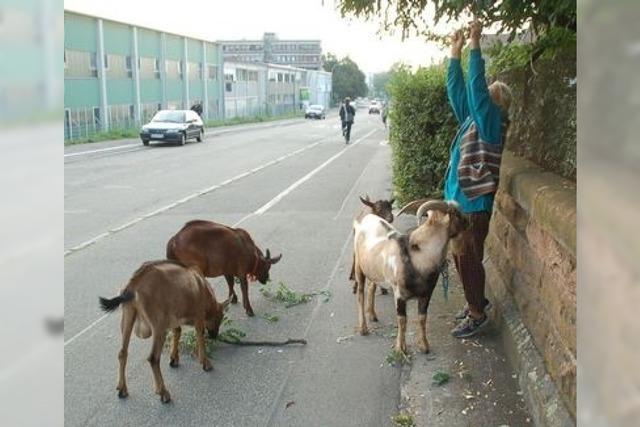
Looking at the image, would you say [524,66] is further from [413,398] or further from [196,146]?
[196,146]

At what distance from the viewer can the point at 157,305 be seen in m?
4.40

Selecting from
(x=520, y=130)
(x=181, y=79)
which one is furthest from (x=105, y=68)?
(x=520, y=130)

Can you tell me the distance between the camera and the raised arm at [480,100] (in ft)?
15.4

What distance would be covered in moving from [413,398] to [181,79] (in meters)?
54.2

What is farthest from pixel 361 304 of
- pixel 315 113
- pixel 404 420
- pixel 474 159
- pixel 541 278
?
pixel 315 113

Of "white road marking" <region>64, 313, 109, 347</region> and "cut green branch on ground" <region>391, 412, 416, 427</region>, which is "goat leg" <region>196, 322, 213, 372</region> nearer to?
"white road marking" <region>64, 313, 109, 347</region>

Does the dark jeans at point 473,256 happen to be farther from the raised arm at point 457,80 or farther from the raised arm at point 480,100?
the raised arm at point 457,80

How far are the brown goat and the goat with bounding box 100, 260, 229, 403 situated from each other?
87 centimetres

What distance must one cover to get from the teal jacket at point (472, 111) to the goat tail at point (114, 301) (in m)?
2.48

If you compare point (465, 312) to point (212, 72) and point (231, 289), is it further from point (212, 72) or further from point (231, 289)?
point (212, 72)

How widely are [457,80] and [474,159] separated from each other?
60cm

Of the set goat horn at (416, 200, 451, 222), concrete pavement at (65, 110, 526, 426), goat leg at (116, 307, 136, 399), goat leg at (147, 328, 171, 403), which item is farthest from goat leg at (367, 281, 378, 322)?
goat leg at (116, 307, 136, 399)

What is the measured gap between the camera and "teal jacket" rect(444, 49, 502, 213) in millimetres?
4723

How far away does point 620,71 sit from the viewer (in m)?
0.91
